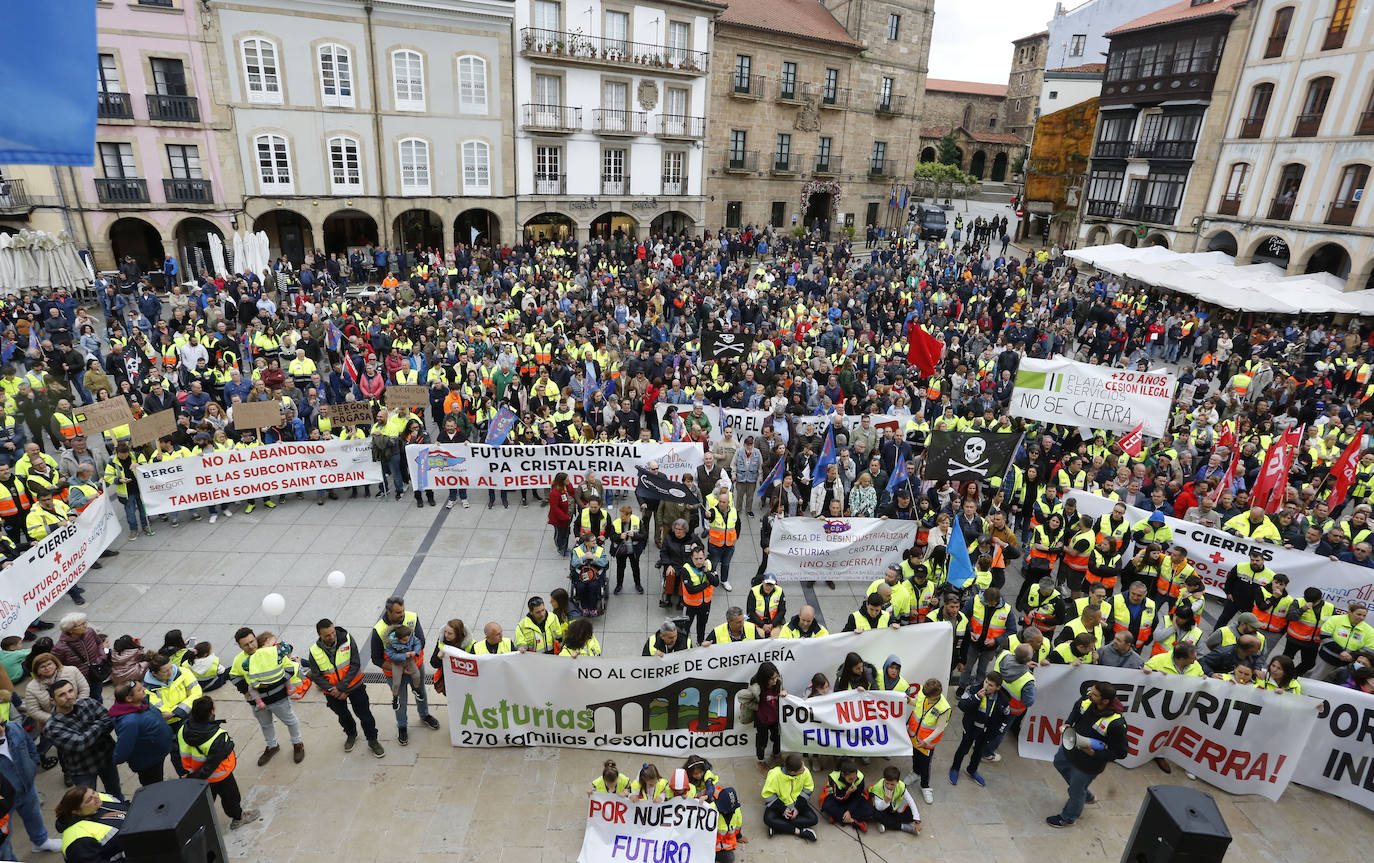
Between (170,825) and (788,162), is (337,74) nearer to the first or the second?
(788,162)

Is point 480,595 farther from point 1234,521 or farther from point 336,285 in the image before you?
point 336,285

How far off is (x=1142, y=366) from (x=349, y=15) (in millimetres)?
31236

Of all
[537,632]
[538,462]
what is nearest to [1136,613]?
[537,632]

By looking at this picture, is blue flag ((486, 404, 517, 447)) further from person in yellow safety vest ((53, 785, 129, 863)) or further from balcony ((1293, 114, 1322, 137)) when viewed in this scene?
balcony ((1293, 114, 1322, 137))

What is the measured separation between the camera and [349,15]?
29.1 m

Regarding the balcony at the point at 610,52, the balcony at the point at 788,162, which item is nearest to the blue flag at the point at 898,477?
the balcony at the point at 610,52

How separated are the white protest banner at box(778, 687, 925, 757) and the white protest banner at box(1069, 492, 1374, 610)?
505cm

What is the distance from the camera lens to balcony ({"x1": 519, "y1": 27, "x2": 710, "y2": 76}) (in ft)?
108

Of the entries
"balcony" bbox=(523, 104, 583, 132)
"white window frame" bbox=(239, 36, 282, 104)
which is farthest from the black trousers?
"balcony" bbox=(523, 104, 583, 132)

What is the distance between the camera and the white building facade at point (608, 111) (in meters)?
33.6

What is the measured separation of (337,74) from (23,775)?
3015cm

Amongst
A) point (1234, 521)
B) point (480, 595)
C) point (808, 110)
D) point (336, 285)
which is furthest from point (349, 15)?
point (1234, 521)

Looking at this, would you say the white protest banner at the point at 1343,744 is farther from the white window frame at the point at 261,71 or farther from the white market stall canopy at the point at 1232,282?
the white window frame at the point at 261,71

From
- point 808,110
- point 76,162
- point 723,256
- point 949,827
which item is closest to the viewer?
point 76,162
